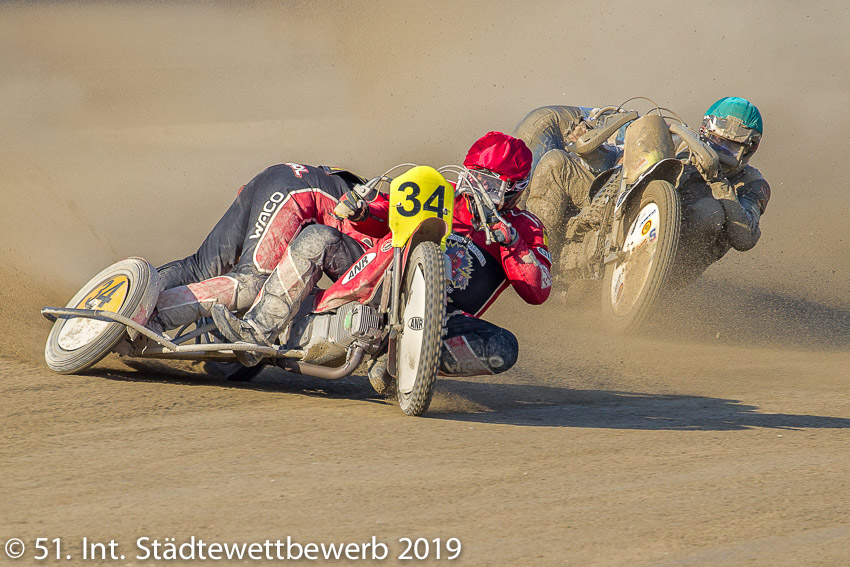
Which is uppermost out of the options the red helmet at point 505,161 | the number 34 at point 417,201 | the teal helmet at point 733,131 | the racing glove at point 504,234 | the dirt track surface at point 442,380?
the teal helmet at point 733,131

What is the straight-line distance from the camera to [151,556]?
3.11 metres

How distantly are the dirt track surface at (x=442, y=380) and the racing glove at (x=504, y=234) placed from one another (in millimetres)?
786

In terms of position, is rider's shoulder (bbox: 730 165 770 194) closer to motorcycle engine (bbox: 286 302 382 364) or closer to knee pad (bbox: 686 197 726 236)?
knee pad (bbox: 686 197 726 236)

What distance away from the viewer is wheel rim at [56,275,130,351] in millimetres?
5352

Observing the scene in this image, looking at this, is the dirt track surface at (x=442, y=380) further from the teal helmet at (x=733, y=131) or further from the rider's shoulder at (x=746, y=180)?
the teal helmet at (x=733, y=131)

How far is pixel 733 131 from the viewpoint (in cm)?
811

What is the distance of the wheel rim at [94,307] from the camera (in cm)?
535

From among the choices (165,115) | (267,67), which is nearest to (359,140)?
(165,115)

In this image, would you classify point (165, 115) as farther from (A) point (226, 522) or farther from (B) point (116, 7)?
(A) point (226, 522)

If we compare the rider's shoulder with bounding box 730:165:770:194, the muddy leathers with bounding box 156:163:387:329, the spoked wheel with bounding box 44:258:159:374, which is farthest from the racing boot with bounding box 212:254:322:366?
the rider's shoulder with bounding box 730:165:770:194

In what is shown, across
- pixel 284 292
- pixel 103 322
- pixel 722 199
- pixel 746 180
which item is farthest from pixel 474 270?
pixel 746 180

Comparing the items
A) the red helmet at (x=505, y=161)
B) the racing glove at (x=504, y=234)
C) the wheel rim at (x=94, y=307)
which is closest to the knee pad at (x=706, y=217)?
the red helmet at (x=505, y=161)

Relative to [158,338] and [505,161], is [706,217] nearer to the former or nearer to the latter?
[505,161]

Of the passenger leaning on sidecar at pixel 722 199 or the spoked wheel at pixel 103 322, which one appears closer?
the spoked wheel at pixel 103 322
